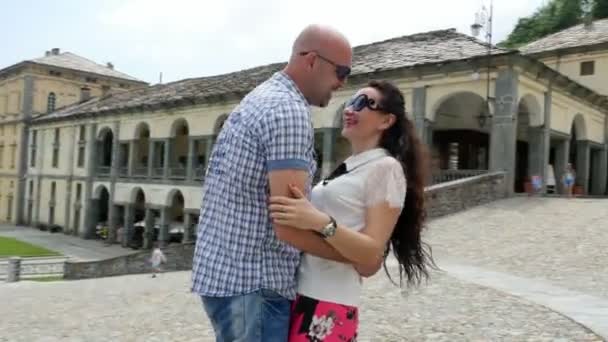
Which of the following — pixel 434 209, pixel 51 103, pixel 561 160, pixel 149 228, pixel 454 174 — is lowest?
pixel 149 228

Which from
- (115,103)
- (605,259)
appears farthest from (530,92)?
(115,103)

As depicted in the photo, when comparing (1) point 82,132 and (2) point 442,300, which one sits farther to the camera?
(1) point 82,132

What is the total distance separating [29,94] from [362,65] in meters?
29.1

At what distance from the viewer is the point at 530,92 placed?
60.2 ft

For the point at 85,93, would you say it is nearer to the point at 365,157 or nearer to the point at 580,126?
the point at 580,126

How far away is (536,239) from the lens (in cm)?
1176

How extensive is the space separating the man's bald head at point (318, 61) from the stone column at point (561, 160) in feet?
69.4

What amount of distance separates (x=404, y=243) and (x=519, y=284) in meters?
6.31

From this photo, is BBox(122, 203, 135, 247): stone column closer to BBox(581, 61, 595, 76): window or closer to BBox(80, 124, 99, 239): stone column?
BBox(80, 124, 99, 239): stone column

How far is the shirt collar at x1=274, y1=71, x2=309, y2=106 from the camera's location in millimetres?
2023

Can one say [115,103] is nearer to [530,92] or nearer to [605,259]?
[530,92]

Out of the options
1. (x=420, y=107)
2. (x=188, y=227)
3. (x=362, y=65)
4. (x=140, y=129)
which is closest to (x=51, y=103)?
(x=140, y=129)

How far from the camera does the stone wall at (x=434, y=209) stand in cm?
1459

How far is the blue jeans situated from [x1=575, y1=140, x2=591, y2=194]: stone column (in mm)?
23569
